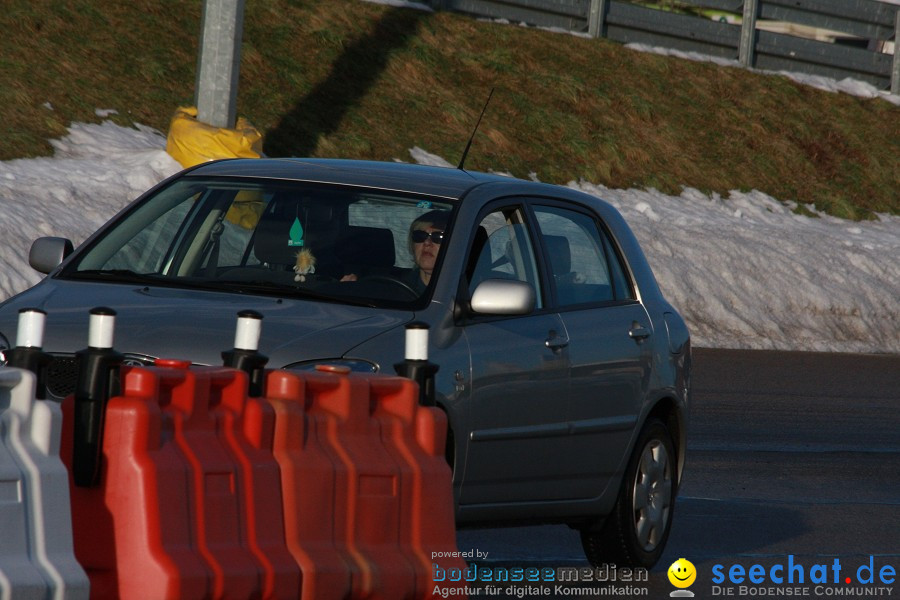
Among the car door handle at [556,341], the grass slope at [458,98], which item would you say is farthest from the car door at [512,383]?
the grass slope at [458,98]

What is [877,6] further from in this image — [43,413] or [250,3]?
[43,413]

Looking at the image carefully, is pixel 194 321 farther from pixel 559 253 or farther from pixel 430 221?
pixel 559 253

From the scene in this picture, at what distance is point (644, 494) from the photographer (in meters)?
8.44

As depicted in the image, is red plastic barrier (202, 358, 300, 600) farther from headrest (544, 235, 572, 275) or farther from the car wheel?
the car wheel

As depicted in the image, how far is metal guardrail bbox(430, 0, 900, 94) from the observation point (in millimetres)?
32000

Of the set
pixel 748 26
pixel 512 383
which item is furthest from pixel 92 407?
pixel 748 26

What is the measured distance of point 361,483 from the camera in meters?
5.81

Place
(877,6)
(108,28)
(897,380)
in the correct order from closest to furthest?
(897,380)
(108,28)
(877,6)

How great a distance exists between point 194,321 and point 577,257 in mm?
2464

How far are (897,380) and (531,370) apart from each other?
44.9ft

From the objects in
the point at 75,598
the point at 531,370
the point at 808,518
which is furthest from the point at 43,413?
the point at 808,518

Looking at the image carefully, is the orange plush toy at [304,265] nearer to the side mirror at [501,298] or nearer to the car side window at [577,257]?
the side mirror at [501,298]

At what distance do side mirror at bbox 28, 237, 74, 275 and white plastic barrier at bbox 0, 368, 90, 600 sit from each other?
304 cm

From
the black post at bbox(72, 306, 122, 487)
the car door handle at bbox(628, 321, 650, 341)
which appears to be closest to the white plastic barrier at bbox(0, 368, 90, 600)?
the black post at bbox(72, 306, 122, 487)
